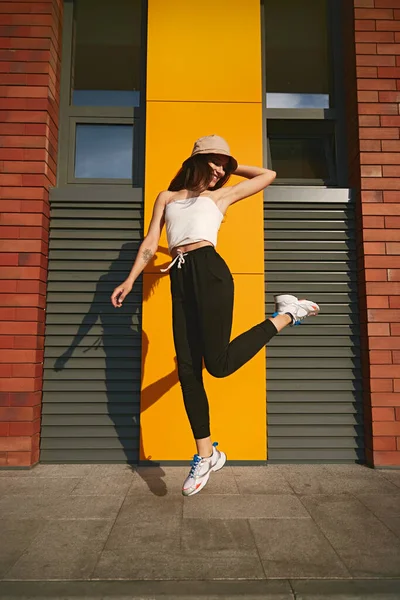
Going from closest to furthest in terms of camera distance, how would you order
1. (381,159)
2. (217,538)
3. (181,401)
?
(217,538) → (181,401) → (381,159)

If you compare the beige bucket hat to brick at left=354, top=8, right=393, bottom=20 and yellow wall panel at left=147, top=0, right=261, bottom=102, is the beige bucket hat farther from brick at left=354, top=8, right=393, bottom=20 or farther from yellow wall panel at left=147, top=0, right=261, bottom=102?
brick at left=354, top=8, right=393, bottom=20

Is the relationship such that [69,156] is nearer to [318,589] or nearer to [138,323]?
[138,323]

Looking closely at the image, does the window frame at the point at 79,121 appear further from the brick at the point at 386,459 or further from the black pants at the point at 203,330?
the brick at the point at 386,459

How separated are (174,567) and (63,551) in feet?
1.98

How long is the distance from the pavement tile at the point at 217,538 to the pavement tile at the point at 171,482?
21.4 inches

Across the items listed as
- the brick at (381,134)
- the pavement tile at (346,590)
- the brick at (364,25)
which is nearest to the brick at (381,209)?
the brick at (381,134)

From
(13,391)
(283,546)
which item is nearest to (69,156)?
(13,391)

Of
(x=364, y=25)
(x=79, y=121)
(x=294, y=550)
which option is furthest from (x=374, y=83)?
(x=294, y=550)

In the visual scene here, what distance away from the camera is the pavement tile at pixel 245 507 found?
8.38 feet

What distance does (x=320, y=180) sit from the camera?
441 centimetres

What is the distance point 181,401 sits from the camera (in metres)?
3.73

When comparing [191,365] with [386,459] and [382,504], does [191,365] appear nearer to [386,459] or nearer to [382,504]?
[382,504]

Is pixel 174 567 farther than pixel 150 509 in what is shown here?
No

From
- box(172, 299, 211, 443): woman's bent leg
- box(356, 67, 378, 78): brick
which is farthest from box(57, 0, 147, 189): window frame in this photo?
box(356, 67, 378, 78): brick
